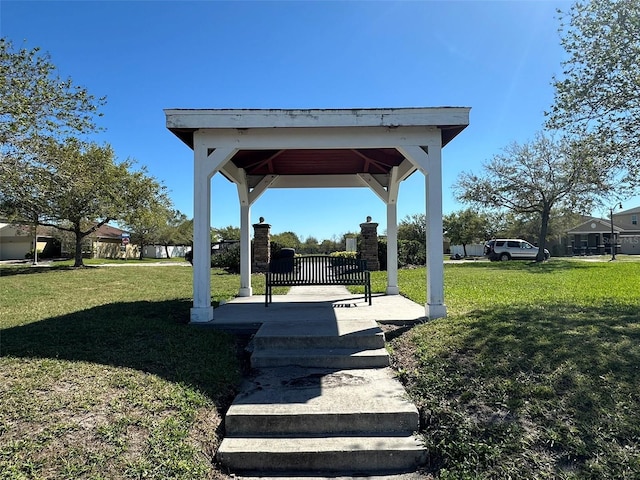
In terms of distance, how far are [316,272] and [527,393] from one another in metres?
4.43

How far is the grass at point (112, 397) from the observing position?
245 cm

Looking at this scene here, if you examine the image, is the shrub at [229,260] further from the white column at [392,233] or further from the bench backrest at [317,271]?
the bench backrest at [317,271]

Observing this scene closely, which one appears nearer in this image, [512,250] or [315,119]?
[315,119]

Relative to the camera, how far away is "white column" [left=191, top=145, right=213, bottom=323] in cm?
537

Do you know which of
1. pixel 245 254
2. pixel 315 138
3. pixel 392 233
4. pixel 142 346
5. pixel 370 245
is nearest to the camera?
pixel 142 346

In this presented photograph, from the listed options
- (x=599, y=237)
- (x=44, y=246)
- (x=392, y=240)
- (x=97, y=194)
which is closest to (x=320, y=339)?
(x=392, y=240)

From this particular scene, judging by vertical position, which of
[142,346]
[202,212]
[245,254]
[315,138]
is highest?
[315,138]

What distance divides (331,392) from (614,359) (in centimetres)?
258

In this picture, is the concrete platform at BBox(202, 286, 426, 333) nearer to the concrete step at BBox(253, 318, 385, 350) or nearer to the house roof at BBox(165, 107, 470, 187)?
the concrete step at BBox(253, 318, 385, 350)

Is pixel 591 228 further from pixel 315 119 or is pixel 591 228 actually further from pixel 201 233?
pixel 201 233

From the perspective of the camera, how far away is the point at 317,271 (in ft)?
23.4

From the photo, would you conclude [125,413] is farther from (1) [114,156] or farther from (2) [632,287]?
(1) [114,156]

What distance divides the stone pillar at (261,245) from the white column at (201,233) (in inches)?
369

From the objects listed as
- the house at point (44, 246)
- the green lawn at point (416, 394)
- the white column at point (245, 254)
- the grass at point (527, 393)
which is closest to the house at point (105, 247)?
the house at point (44, 246)
